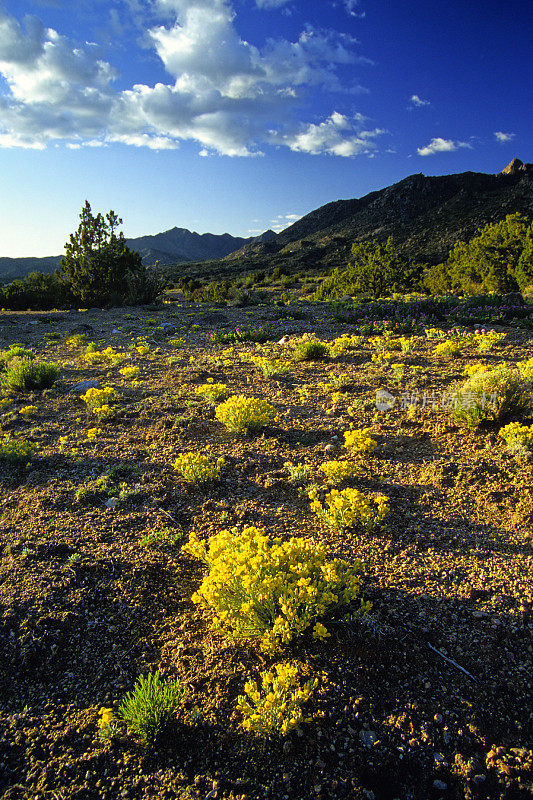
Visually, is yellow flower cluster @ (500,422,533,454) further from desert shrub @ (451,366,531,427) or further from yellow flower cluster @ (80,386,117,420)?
yellow flower cluster @ (80,386,117,420)

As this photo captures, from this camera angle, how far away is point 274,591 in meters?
2.71

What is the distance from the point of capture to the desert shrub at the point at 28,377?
8.28 metres

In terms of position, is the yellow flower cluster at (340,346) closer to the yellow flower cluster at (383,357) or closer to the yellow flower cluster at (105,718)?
the yellow flower cluster at (383,357)

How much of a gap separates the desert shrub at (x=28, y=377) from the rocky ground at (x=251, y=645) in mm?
2329

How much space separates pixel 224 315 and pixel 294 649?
1460 centimetres

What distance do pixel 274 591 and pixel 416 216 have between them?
75.8 m

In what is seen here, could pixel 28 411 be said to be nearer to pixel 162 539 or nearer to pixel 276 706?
pixel 162 539

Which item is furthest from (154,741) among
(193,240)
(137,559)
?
(193,240)

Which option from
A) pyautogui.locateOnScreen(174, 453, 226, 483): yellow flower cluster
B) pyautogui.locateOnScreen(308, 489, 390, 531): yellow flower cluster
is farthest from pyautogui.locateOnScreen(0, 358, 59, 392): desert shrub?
pyautogui.locateOnScreen(308, 489, 390, 531): yellow flower cluster

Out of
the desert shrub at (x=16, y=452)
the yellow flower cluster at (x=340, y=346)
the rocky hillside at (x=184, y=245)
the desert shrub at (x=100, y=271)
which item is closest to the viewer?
the desert shrub at (x=16, y=452)

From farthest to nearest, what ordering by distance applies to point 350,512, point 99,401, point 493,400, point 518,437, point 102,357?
point 102,357 → point 99,401 → point 493,400 → point 518,437 → point 350,512

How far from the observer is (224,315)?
16.2 meters

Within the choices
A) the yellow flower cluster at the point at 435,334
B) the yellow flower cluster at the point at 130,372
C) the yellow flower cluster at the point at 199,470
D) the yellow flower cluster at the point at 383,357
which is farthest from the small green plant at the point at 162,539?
the yellow flower cluster at the point at 435,334

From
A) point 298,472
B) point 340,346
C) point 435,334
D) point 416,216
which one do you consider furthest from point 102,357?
point 416,216
